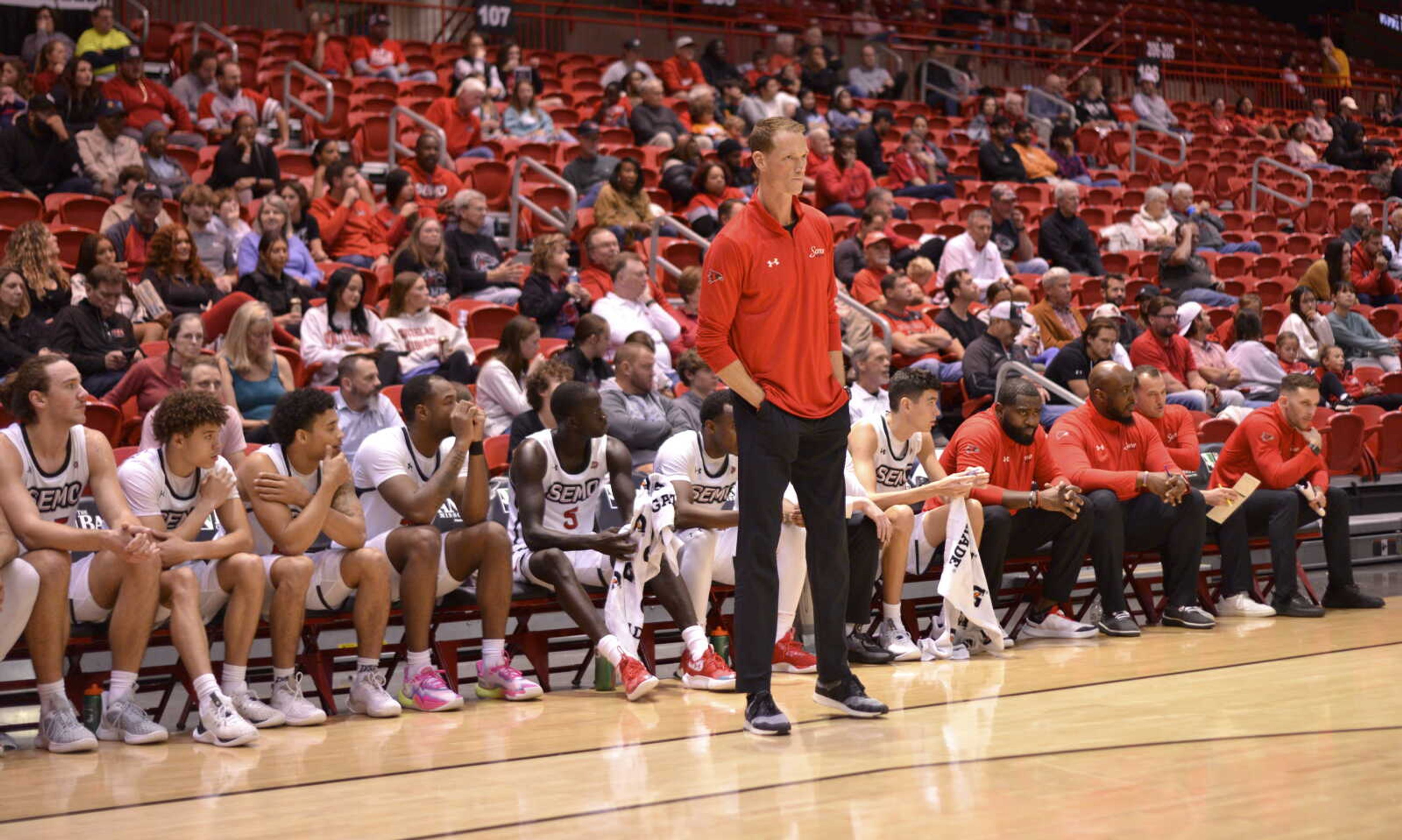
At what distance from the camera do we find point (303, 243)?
974 cm

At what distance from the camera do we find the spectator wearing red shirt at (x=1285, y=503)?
24.3 feet

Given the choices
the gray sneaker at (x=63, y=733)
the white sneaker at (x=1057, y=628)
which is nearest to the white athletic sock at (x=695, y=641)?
the white sneaker at (x=1057, y=628)

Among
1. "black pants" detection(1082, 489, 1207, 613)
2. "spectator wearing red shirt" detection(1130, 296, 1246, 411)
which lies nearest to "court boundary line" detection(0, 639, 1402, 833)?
"black pants" detection(1082, 489, 1207, 613)

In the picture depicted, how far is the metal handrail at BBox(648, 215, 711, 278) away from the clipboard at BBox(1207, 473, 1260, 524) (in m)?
3.88

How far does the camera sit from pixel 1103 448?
7.20 m

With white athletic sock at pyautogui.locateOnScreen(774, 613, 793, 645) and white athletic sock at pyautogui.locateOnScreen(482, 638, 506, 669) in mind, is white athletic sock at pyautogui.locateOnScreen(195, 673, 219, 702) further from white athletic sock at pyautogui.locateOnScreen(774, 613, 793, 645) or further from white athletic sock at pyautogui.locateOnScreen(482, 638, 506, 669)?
white athletic sock at pyautogui.locateOnScreen(774, 613, 793, 645)

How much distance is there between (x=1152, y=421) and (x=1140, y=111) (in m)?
13.3

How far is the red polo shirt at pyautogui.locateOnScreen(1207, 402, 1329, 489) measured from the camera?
760 cm

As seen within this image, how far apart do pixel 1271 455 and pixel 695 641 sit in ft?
11.8

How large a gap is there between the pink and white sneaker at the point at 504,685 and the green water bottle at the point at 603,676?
0.28m

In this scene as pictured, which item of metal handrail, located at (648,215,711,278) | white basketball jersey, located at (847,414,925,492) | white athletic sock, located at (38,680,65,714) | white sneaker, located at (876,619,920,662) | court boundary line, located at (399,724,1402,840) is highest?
metal handrail, located at (648,215,711,278)

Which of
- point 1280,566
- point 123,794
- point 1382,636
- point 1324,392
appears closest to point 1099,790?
point 123,794

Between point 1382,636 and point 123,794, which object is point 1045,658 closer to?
point 1382,636

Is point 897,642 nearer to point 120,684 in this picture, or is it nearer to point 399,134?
point 120,684
